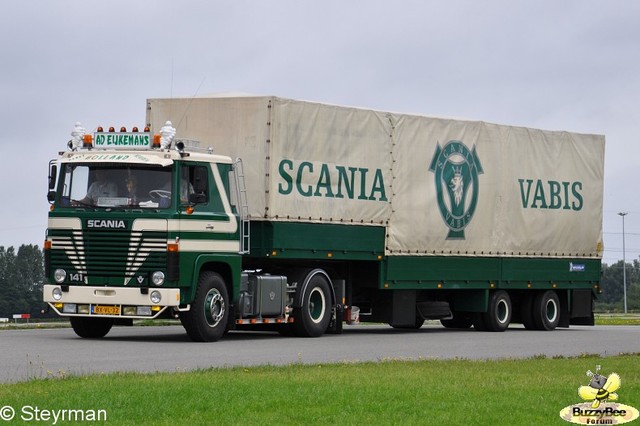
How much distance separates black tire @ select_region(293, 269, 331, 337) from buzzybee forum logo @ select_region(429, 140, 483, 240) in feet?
13.4

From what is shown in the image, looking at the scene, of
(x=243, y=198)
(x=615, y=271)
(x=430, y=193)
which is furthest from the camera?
(x=615, y=271)

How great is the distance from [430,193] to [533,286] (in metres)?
4.62

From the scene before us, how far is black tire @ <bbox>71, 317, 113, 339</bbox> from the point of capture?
2527 centimetres

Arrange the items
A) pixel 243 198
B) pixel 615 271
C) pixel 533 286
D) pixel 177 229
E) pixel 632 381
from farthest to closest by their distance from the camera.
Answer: pixel 615 271 < pixel 533 286 < pixel 243 198 < pixel 177 229 < pixel 632 381

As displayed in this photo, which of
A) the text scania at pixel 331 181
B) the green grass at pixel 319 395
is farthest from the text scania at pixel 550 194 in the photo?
the green grass at pixel 319 395

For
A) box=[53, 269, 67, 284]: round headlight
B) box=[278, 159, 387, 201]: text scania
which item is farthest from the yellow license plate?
box=[278, 159, 387, 201]: text scania

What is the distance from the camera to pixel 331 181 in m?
27.3

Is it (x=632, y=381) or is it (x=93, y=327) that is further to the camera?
(x=93, y=327)

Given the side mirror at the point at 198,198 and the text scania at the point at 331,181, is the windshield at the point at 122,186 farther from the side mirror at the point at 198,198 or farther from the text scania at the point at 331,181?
the text scania at the point at 331,181

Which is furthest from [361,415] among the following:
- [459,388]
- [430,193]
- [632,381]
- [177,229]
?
[430,193]

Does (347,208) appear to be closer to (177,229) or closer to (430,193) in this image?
(430,193)

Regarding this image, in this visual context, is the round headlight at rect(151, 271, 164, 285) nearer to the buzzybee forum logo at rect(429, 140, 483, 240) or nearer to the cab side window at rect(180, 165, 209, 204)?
the cab side window at rect(180, 165, 209, 204)

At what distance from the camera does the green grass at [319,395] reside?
41.9 ft

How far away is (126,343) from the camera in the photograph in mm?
23797
